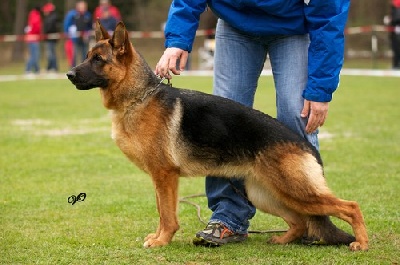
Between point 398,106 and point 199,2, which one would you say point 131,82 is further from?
point 398,106

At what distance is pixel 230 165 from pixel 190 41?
3.07ft

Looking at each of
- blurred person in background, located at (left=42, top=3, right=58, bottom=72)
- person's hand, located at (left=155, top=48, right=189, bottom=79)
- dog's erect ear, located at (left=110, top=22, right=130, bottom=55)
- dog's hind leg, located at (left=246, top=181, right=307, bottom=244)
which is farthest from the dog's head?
blurred person in background, located at (left=42, top=3, right=58, bottom=72)

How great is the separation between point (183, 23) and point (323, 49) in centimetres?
99

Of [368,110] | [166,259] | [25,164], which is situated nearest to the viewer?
[166,259]

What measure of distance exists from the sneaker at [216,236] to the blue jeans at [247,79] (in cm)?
5

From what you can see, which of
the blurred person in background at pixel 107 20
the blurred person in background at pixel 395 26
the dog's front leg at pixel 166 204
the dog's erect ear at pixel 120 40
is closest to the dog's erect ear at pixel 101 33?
the dog's erect ear at pixel 120 40

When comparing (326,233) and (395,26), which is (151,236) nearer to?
(326,233)

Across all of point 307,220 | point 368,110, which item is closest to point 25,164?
point 307,220

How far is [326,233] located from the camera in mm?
4895

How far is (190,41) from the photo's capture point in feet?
17.0

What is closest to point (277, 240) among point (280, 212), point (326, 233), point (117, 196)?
point (280, 212)

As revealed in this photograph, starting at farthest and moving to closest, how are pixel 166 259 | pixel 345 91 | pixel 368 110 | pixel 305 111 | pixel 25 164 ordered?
1. pixel 345 91
2. pixel 368 110
3. pixel 25 164
4. pixel 305 111
5. pixel 166 259

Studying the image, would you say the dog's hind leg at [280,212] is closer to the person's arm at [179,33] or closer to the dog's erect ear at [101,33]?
the person's arm at [179,33]

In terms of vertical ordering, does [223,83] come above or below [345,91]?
above
